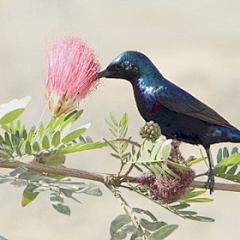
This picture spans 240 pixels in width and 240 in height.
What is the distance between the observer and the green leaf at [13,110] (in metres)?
1.23

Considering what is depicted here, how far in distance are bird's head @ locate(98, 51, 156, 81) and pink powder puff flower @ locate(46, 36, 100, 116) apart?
0.27ft

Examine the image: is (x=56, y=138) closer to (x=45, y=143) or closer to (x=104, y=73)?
(x=45, y=143)

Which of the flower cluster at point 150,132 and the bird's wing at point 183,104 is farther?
the bird's wing at point 183,104

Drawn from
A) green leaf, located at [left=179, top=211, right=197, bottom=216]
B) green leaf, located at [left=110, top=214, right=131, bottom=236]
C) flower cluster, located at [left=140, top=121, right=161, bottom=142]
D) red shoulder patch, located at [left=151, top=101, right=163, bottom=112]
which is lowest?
green leaf, located at [left=110, top=214, right=131, bottom=236]

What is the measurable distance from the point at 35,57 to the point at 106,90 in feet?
5.83

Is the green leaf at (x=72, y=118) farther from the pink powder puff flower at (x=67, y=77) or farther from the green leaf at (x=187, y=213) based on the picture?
the green leaf at (x=187, y=213)

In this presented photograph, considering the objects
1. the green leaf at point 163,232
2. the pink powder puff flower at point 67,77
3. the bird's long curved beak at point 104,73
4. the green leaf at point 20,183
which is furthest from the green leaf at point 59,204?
the bird's long curved beak at point 104,73

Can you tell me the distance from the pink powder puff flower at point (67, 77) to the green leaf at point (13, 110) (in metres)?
0.26

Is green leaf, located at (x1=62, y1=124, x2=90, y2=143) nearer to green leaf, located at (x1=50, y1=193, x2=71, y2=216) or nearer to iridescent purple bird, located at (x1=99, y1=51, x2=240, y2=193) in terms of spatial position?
green leaf, located at (x1=50, y1=193, x2=71, y2=216)

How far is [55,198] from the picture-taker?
4.15 feet

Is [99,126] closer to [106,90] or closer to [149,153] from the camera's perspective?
[106,90]

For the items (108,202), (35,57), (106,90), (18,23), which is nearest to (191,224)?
(108,202)

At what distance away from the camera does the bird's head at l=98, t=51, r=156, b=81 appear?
5.39ft

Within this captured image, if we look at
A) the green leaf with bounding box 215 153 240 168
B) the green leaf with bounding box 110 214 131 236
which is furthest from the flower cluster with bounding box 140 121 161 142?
the green leaf with bounding box 215 153 240 168
